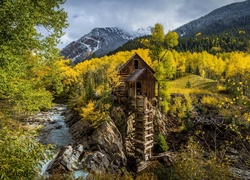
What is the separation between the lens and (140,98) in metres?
25.4

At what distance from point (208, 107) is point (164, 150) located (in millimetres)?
15861

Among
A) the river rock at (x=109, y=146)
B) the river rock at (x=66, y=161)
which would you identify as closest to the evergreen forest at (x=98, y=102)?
the river rock at (x=109, y=146)

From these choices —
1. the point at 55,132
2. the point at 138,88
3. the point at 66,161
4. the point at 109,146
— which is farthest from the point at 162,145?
the point at 55,132

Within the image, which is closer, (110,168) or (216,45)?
(110,168)

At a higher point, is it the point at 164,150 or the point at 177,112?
the point at 177,112

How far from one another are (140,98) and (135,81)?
2.67m

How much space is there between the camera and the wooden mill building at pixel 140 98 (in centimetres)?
2412

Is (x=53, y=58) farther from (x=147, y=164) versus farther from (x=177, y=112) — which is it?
(x=177, y=112)

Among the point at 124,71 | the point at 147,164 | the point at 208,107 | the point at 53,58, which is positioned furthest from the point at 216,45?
the point at 53,58

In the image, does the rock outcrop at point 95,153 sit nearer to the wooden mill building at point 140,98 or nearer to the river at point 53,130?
the river at point 53,130

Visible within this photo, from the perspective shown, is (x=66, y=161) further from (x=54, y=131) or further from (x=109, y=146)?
(x=54, y=131)

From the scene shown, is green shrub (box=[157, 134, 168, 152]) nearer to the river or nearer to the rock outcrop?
the rock outcrop

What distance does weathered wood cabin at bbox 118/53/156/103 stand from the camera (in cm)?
2727

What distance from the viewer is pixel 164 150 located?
26016mm
